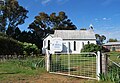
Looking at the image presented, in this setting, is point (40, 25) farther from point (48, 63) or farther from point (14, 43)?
point (48, 63)

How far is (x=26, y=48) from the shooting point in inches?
1556

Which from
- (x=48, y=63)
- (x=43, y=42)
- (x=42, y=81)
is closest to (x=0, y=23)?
(x=43, y=42)

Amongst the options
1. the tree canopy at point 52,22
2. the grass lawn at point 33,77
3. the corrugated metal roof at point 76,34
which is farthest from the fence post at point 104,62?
the tree canopy at point 52,22

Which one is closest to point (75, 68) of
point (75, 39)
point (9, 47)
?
point (9, 47)

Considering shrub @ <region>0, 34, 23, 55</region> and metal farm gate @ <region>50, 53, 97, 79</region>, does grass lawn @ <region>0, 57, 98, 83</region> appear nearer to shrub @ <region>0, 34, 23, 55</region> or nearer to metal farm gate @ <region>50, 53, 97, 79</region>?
metal farm gate @ <region>50, 53, 97, 79</region>

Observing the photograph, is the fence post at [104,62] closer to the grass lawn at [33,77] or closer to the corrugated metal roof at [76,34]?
the grass lawn at [33,77]

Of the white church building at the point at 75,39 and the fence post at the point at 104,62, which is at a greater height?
the white church building at the point at 75,39

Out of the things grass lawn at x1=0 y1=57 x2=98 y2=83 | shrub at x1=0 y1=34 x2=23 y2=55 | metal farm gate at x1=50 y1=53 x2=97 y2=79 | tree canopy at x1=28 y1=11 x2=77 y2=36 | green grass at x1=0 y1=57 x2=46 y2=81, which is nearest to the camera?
grass lawn at x1=0 y1=57 x2=98 y2=83

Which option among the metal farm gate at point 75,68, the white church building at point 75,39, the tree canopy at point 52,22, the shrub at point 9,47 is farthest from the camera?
the tree canopy at point 52,22

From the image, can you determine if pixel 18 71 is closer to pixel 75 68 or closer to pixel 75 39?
pixel 75 68

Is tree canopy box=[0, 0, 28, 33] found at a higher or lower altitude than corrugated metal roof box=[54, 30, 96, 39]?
higher

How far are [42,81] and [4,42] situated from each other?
24153 millimetres

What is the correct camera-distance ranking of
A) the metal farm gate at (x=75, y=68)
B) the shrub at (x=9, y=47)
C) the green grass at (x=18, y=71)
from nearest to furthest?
the green grass at (x=18, y=71) → the metal farm gate at (x=75, y=68) → the shrub at (x=9, y=47)

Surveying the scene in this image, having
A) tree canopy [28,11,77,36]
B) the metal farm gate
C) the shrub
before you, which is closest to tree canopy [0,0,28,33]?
tree canopy [28,11,77,36]
